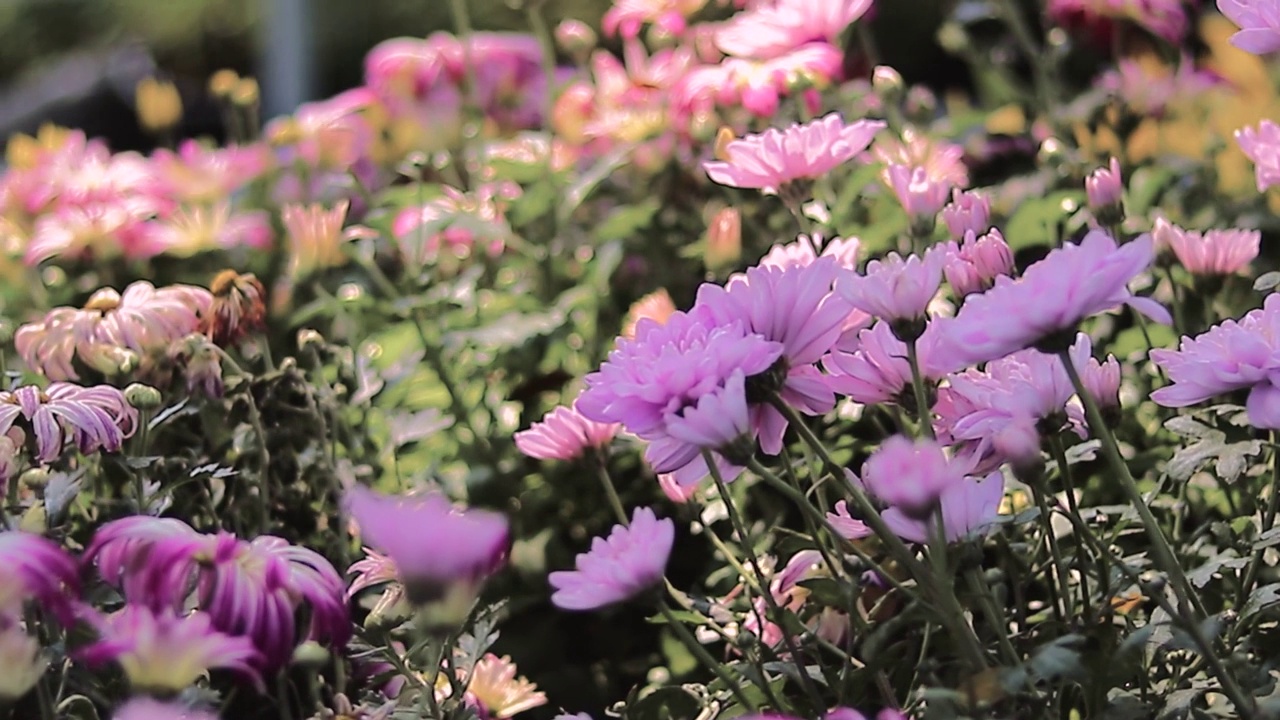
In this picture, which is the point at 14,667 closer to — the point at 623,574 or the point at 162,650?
the point at 162,650

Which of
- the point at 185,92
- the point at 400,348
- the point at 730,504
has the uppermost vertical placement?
the point at 730,504

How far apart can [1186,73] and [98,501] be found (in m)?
1.24

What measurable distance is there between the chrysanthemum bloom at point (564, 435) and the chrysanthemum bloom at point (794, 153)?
0.46ft

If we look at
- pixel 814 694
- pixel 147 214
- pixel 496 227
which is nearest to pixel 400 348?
pixel 496 227

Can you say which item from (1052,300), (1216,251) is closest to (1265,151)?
(1216,251)

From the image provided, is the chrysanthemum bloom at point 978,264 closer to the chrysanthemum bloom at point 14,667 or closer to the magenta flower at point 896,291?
the magenta flower at point 896,291

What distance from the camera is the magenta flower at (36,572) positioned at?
0.43m

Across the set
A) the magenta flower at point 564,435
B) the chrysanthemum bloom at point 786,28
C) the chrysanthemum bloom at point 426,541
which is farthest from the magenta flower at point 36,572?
the chrysanthemum bloom at point 786,28

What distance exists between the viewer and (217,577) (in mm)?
484

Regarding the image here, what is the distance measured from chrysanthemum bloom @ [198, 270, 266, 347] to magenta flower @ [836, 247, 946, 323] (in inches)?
15.6

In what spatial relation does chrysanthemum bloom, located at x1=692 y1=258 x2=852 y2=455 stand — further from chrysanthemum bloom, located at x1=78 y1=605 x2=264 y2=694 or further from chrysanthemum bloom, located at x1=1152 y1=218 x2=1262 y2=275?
chrysanthemum bloom, located at x1=1152 y1=218 x2=1262 y2=275

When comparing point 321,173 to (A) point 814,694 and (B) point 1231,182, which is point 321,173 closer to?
(B) point 1231,182

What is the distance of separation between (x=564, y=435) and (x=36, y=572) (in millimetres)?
279

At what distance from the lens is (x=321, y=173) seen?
1469 mm
